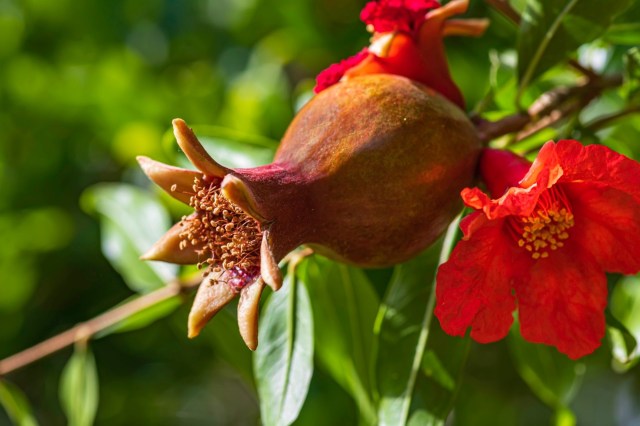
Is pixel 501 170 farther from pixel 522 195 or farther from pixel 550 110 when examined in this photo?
pixel 550 110

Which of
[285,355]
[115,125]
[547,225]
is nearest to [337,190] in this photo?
[547,225]

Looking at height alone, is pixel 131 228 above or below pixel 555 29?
below

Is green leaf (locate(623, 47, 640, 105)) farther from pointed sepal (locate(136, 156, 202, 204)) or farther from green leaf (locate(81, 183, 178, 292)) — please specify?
green leaf (locate(81, 183, 178, 292))

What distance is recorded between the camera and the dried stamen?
3.18ft

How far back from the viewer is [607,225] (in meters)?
1.01

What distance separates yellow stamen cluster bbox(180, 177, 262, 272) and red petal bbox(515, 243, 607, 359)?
0.33m

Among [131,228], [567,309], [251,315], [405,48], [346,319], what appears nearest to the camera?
[251,315]

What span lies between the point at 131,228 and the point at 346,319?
617 mm

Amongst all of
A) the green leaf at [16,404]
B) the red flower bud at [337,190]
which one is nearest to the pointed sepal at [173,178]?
the red flower bud at [337,190]

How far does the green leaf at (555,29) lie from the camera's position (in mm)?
1174

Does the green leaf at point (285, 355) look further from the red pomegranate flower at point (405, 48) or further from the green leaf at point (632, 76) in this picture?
the green leaf at point (632, 76)

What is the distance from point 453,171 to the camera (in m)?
1.02

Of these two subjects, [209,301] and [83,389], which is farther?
[83,389]

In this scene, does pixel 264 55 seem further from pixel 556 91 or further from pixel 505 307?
pixel 505 307
